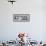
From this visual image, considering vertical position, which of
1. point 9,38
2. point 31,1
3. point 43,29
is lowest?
point 9,38

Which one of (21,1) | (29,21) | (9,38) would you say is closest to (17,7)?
(21,1)

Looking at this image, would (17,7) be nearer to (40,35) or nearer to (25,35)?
(40,35)

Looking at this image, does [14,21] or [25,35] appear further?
[14,21]

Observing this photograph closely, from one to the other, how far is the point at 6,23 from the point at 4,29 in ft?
0.69

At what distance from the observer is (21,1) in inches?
179

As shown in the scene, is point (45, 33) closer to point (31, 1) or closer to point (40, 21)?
point (40, 21)

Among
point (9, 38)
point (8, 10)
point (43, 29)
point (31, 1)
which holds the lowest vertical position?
point (9, 38)

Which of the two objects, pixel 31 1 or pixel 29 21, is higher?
pixel 31 1

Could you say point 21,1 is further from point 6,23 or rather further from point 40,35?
point 40,35

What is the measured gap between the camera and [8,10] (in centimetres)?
457

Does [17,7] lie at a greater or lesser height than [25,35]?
greater

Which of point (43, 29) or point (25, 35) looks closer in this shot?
point (25, 35)

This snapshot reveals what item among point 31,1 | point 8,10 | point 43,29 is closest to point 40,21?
point 43,29

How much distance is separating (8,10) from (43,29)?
130 centimetres
